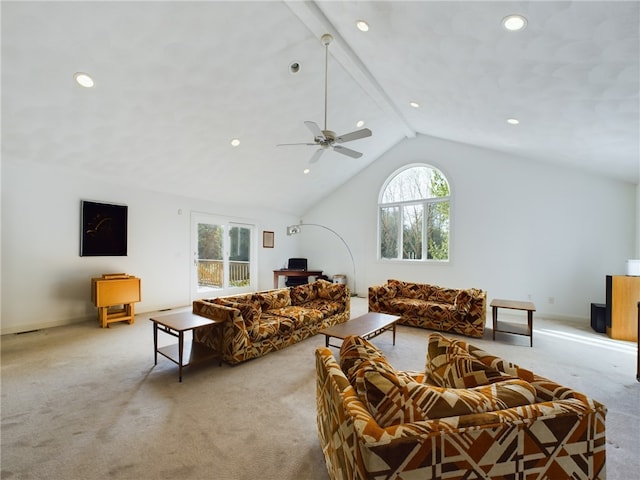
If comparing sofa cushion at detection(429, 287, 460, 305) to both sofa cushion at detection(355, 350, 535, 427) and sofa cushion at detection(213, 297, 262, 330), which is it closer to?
sofa cushion at detection(213, 297, 262, 330)

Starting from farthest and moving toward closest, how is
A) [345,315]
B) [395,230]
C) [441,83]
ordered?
1. [395,230]
2. [345,315]
3. [441,83]

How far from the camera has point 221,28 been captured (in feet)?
10.0

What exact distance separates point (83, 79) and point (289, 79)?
2.28m

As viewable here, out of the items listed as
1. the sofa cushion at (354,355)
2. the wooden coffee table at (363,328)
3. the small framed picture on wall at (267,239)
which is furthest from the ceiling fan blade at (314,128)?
the small framed picture on wall at (267,239)

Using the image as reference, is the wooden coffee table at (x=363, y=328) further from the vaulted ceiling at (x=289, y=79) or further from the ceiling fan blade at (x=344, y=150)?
the vaulted ceiling at (x=289, y=79)

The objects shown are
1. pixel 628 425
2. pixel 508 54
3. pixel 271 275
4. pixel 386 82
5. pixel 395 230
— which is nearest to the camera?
pixel 628 425

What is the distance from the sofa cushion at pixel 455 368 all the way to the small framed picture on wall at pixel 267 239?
632 cm

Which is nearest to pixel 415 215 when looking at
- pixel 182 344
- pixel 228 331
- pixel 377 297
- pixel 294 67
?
pixel 377 297

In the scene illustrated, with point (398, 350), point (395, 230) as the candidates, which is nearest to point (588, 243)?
point (395, 230)

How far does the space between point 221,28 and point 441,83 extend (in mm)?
2516

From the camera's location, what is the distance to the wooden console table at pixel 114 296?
441cm

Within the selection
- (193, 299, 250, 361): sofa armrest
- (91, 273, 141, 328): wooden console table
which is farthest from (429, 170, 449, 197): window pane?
(91, 273, 141, 328): wooden console table

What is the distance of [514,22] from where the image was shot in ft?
7.20

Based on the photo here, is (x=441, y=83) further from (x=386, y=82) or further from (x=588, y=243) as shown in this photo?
(x=588, y=243)
